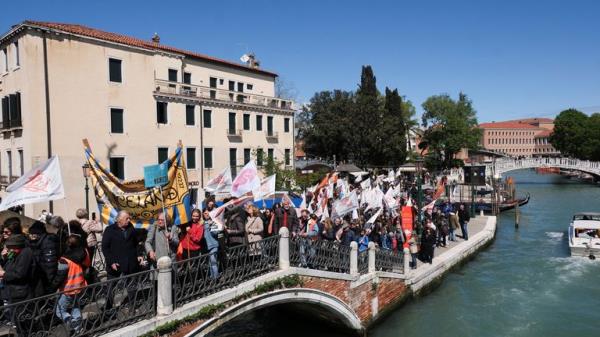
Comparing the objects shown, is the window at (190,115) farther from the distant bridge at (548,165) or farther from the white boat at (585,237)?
the distant bridge at (548,165)

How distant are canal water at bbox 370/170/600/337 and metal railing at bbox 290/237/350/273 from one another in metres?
2.39

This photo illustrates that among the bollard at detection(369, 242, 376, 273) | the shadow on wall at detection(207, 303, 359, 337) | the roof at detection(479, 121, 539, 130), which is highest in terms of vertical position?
the roof at detection(479, 121, 539, 130)

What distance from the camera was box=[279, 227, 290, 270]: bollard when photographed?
916 cm

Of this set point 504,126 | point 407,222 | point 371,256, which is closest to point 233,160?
point 407,222

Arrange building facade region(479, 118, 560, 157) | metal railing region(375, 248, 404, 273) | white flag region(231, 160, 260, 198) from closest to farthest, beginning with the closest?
white flag region(231, 160, 260, 198), metal railing region(375, 248, 404, 273), building facade region(479, 118, 560, 157)

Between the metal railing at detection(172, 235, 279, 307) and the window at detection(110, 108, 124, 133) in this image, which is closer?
the metal railing at detection(172, 235, 279, 307)

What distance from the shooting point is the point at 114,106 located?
23.6 m

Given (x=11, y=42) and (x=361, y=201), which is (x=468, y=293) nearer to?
(x=361, y=201)

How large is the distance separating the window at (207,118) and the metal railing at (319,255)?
732 inches

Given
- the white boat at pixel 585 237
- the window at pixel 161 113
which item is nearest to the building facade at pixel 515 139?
the white boat at pixel 585 237

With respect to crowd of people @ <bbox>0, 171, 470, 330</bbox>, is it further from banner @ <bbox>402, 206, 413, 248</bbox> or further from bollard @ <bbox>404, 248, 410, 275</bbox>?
banner @ <bbox>402, 206, 413, 248</bbox>

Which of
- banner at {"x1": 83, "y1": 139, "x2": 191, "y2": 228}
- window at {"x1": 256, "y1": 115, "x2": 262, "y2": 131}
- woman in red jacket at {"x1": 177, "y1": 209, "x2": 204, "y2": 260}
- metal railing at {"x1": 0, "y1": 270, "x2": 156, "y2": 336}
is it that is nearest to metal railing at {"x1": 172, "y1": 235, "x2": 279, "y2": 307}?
woman in red jacket at {"x1": 177, "y1": 209, "x2": 204, "y2": 260}

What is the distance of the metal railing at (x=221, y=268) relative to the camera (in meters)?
7.31

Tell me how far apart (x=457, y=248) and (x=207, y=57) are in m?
19.2
